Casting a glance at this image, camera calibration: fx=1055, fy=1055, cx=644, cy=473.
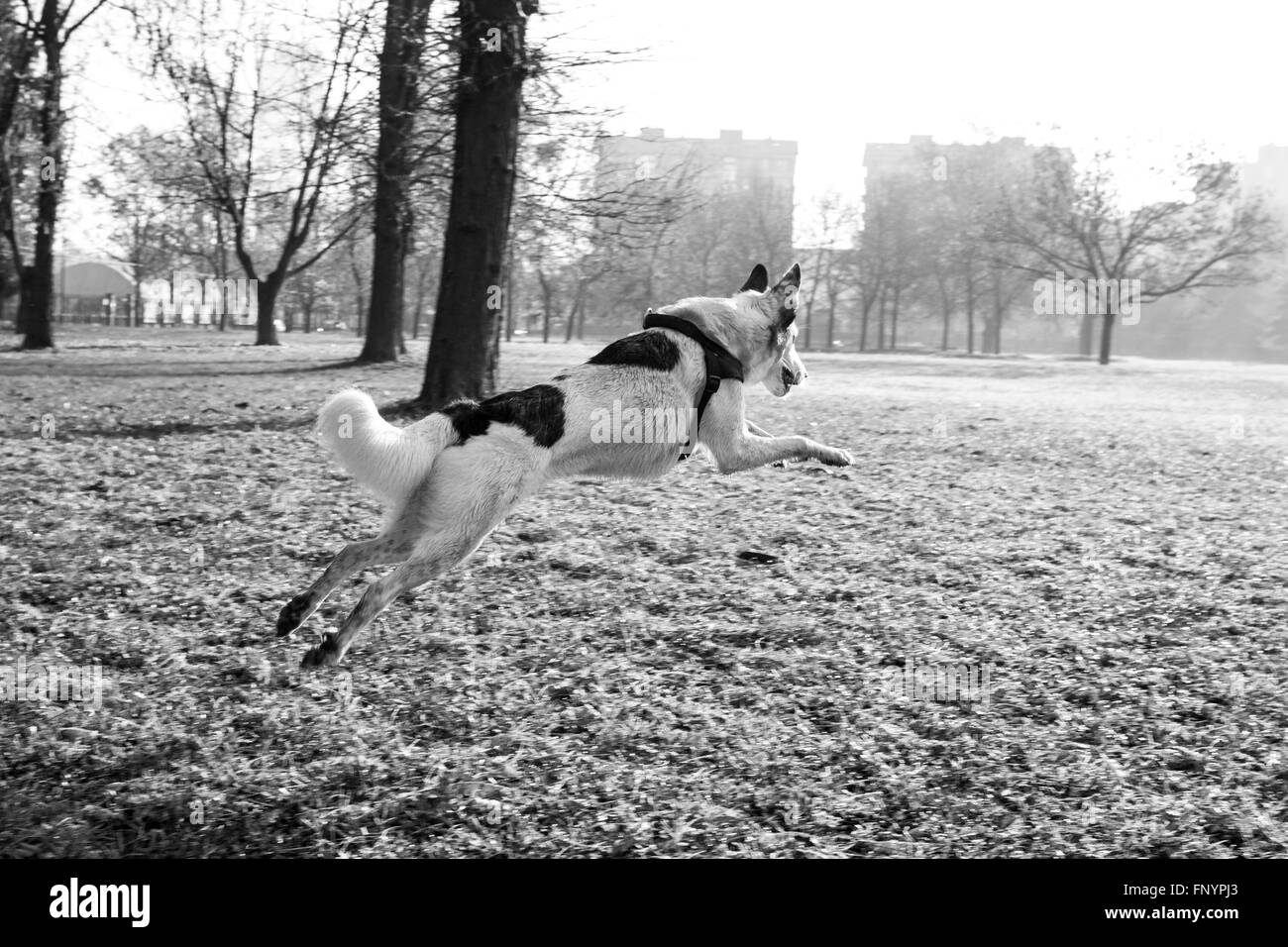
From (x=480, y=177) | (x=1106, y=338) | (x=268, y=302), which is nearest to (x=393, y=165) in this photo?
(x=480, y=177)

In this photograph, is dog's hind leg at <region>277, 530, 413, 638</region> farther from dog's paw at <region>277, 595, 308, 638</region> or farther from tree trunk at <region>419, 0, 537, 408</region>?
tree trunk at <region>419, 0, 537, 408</region>

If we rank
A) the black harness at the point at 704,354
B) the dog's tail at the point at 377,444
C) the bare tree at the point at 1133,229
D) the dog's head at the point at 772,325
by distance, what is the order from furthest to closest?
the bare tree at the point at 1133,229, the dog's head at the point at 772,325, the black harness at the point at 704,354, the dog's tail at the point at 377,444

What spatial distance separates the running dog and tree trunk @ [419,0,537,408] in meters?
7.20

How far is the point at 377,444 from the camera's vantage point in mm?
4410

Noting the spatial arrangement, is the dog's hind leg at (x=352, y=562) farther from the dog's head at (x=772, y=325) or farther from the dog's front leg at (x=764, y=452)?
the dog's head at (x=772, y=325)

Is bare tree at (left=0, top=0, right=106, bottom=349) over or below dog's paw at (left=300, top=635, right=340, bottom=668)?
over

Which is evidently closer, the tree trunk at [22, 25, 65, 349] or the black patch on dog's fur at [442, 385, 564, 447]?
the black patch on dog's fur at [442, 385, 564, 447]

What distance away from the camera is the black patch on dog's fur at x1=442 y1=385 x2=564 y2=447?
4551 millimetres

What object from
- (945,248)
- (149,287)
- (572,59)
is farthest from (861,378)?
(149,287)

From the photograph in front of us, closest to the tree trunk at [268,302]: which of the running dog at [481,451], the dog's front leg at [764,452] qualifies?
the dog's front leg at [764,452]

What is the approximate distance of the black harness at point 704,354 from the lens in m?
5.36

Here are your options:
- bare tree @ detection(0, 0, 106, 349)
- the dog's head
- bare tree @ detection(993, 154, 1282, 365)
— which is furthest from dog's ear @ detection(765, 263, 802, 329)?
bare tree @ detection(993, 154, 1282, 365)

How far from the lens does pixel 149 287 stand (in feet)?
245

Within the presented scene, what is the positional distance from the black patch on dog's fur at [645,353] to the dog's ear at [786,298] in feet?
2.52
